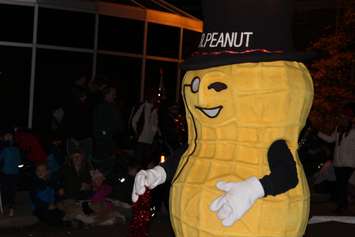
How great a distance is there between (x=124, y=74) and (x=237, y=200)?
41.6 feet

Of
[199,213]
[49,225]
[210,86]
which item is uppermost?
[210,86]

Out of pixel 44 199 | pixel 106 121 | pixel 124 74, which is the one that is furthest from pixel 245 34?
pixel 124 74

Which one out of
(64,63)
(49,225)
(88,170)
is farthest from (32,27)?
(49,225)

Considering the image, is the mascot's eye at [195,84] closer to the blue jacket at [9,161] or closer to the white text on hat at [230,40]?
the white text on hat at [230,40]

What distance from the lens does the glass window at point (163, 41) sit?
17.0m

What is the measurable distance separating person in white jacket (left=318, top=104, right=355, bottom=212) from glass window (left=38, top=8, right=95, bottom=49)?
20.2 ft

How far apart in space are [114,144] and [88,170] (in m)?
1.37

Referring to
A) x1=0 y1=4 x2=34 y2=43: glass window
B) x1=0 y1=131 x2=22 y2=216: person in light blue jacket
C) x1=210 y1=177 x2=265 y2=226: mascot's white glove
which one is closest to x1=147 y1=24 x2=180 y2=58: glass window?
x1=0 y1=4 x2=34 y2=43: glass window

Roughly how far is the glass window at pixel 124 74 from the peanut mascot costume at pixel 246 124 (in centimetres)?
1143

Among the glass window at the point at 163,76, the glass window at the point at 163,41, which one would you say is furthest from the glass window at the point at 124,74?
the glass window at the point at 163,41

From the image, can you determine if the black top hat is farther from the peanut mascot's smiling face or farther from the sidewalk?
the sidewalk

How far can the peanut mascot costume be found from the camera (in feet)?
13.6

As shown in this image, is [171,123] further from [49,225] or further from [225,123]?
[225,123]

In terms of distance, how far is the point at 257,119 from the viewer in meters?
4.23
